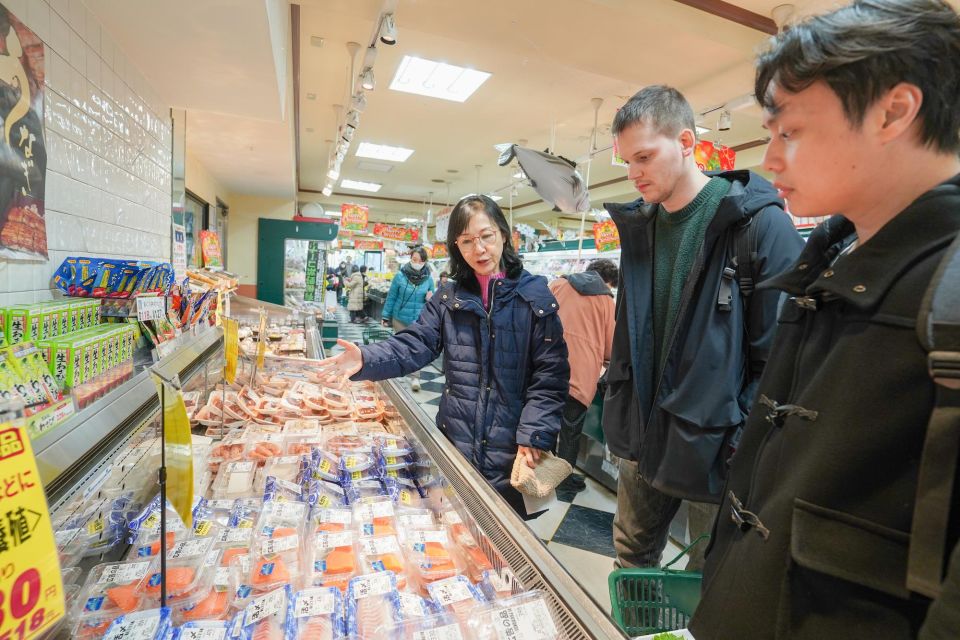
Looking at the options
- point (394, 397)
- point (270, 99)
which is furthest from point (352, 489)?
point (270, 99)

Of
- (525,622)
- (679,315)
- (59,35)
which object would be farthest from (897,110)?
(59,35)

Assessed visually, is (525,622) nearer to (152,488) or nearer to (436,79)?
(152,488)

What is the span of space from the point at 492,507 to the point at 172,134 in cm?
395

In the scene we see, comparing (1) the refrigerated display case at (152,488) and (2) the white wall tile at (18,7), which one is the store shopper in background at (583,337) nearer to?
(1) the refrigerated display case at (152,488)

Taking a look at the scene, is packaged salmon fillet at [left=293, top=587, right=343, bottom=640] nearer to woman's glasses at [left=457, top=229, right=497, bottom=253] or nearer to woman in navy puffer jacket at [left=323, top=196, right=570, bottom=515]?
woman in navy puffer jacket at [left=323, top=196, right=570, bottom=515]

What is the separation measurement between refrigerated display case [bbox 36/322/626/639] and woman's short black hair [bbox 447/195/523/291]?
633 millimetres

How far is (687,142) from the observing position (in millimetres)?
1586

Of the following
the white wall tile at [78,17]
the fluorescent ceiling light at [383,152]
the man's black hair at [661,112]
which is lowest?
the man's black hair at [661,112]

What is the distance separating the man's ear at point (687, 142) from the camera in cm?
156

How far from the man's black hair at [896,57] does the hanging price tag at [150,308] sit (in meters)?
2.00

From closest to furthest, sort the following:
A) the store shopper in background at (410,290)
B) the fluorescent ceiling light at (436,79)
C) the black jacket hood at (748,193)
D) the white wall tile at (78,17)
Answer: the black jacket hood at (748,193)
the white wall tile at (78,17)
the fluorescent ceiling light at (436,79)
the store shopper in background at (410,290)

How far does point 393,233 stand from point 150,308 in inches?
541

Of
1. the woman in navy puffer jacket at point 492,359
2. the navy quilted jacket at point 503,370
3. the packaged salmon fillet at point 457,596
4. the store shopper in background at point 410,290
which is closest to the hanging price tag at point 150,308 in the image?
the woman in navy puffer jacket at point 492,359

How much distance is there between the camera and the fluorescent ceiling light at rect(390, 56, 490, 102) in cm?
572
